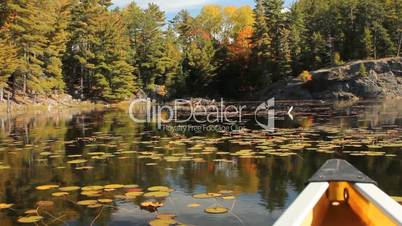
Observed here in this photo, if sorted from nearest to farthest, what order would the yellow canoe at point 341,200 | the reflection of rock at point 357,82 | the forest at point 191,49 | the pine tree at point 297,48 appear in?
the yellow canoe at point 341,200 → the reflection of rock at point 357,82 → the forest at point 191,49 → the pine tree at point 297,48

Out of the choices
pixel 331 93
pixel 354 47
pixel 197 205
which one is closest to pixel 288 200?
pixel 197 205

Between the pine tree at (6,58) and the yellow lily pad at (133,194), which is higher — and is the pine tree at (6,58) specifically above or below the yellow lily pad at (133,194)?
above

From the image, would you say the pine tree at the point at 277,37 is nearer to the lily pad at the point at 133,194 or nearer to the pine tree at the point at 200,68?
the pine tree at the point at 200,68

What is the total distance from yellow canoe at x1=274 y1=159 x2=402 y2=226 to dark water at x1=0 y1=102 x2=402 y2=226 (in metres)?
0.96

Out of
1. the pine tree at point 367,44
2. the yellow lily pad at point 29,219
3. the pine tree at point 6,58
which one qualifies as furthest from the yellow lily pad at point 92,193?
the pine tree at point 367,44

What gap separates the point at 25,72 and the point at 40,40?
2720 millimetres

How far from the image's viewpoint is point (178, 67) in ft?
158

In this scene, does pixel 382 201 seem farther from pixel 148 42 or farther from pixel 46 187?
pixel 148 42

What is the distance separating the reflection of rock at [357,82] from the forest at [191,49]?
90.0 inches

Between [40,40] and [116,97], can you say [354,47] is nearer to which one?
[116,97]

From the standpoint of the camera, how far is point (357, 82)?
38.3 m

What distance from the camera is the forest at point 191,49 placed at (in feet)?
131

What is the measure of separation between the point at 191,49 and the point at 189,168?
42.6m

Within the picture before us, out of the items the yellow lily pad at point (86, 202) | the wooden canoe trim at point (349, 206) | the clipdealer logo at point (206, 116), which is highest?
the clipdealer logo at point (206, 116)
